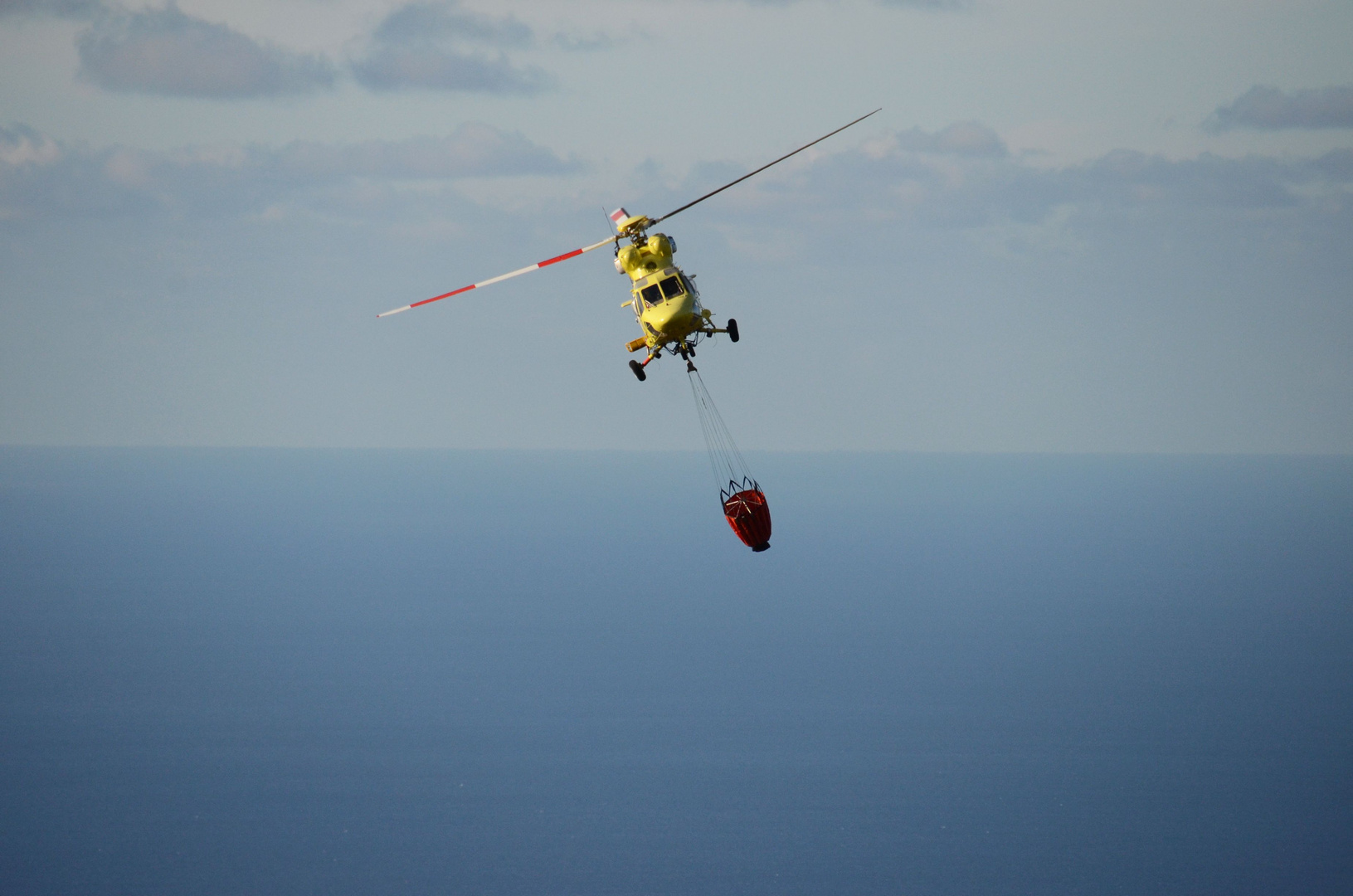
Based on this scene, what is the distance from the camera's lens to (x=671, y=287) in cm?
3484

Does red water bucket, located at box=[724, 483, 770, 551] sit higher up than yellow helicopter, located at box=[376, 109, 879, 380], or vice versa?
yellow helicopter, located at box=[376, 109, 879, 380]

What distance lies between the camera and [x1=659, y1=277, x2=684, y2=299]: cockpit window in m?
34.8

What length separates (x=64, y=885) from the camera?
16938 cm

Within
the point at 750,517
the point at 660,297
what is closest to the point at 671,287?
the point at 660,297

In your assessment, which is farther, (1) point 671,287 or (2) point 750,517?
(2) point 750,517

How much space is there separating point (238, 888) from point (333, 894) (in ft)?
50.0

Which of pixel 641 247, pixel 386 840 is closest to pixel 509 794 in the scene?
pixel 386 840

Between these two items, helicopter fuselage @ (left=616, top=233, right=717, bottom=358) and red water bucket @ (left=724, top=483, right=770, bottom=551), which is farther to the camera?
red water bucket @ (left=724, top=483, right=770, bottom=551)

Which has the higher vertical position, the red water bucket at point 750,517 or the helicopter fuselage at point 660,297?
the helicopter fuselage at point 660,297

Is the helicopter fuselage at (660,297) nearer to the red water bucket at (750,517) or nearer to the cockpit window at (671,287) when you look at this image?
the cockpit window at (671,287)

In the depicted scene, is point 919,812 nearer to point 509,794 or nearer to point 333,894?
point 509,794

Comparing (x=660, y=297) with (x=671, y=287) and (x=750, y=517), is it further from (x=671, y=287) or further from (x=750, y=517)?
(x=750, y=517)

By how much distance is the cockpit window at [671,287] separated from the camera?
3478 cm

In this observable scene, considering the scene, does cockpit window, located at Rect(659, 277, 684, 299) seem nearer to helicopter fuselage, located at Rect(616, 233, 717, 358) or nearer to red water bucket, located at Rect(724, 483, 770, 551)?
helicopter fuselage, located at Rect(616, 233, 717, 358)
